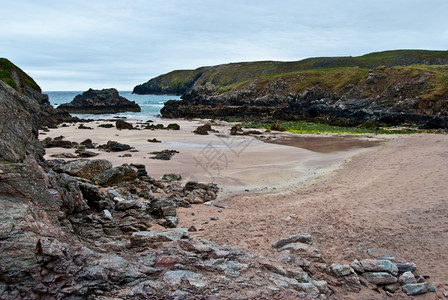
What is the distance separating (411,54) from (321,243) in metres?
102

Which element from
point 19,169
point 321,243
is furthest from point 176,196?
point 19,169

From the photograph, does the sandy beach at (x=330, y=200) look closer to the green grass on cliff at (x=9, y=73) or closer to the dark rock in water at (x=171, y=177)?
the dark rock in water at (x=171, y=177)

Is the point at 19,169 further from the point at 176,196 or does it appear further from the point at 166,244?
the point at 176,196

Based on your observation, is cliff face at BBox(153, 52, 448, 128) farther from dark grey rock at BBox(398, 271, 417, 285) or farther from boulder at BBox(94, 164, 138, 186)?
dark grey rock at BBox(398, 271, 417, 285)

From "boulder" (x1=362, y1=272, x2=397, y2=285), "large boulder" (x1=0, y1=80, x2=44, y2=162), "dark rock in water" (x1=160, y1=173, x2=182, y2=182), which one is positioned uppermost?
"large boulder" (x1=0, y1=80, x2=44, y2=162)

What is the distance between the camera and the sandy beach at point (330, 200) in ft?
23.7

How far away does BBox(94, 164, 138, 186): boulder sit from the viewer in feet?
37.5

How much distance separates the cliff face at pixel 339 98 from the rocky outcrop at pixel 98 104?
1557 cm

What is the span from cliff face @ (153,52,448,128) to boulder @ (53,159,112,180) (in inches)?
1380

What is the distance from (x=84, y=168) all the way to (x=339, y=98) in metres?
46.7

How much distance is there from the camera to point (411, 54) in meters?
91.6

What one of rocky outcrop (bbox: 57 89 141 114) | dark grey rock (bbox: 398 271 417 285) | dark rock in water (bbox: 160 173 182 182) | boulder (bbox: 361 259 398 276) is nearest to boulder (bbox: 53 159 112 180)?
dark rock in water (bbox: 160 173 182 182)

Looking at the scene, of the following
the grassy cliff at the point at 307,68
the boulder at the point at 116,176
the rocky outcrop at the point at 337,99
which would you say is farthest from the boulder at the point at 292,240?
the grassy cliff at the point at 307,68

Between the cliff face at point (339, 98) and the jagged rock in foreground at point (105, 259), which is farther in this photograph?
the cliff face at point (339, 98)
